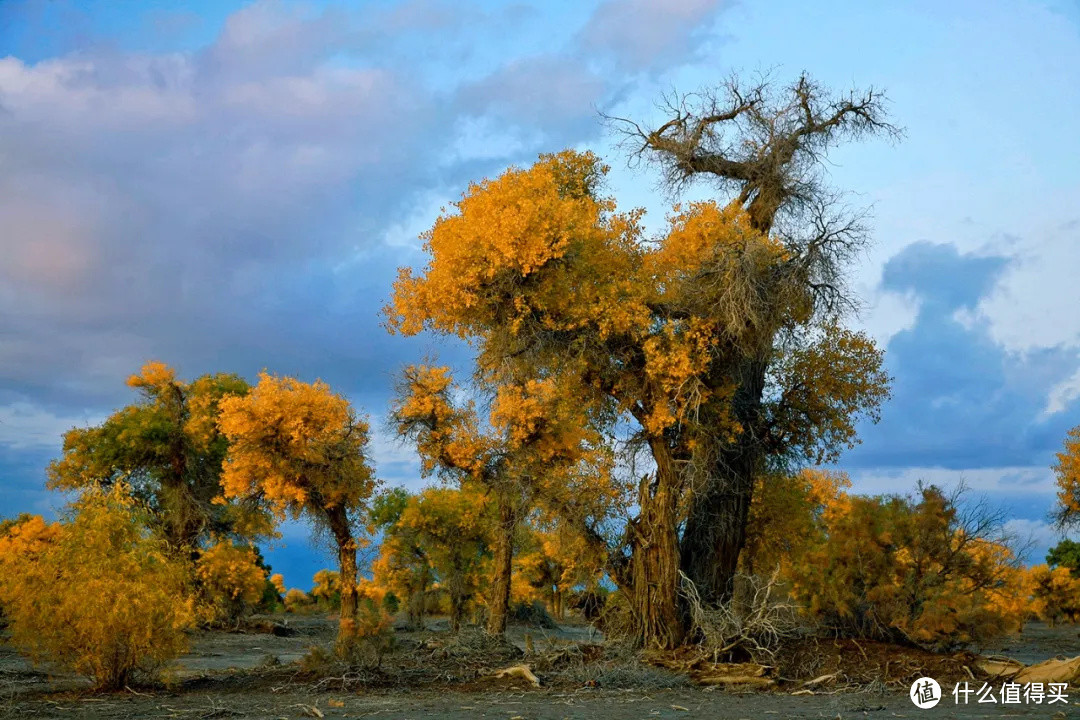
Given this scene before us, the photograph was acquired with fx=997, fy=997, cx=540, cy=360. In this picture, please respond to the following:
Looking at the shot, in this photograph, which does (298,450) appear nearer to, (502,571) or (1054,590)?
(502,571)

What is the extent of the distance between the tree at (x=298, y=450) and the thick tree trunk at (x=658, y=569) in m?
5.72

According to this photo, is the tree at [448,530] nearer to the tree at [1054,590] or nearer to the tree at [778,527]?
the tree at [778,527]

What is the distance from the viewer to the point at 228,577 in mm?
32156

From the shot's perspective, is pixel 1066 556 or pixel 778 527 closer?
pixel 778 527

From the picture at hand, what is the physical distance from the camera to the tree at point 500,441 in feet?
66.1

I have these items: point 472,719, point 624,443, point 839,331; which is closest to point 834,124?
point 839,331

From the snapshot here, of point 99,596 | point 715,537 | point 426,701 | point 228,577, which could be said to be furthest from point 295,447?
point 228,577

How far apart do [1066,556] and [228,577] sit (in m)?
38.9

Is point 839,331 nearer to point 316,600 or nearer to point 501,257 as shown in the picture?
point 501,257

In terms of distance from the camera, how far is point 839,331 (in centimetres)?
1888

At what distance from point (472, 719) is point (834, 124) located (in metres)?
14.1

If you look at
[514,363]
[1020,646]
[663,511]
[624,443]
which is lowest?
[1020,646]

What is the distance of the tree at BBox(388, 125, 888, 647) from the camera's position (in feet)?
53.0

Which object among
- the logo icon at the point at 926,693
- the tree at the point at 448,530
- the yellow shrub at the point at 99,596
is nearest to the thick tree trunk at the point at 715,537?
the logo icon at the point at 926,693
